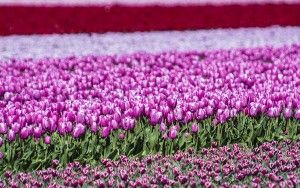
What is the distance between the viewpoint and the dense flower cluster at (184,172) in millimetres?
4961

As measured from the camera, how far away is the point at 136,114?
21.1 ft

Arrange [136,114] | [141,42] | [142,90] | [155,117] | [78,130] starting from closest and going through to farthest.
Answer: [78,130] → [155,117] → [136,114] → [142,90] → [141,42]

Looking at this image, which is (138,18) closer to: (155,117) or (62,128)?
(155,117)

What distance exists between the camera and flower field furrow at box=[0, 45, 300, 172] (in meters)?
5.96

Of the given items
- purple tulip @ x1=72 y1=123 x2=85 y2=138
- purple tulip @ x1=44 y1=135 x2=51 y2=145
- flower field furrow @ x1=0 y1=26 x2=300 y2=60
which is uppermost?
purple tulip @ x1=72 y1=123 x2=85 y2=138

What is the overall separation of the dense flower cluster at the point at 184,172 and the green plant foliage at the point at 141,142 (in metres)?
0.18

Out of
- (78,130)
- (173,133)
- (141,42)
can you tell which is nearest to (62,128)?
(78,130)

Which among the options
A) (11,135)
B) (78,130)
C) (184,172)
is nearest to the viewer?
(184,172)

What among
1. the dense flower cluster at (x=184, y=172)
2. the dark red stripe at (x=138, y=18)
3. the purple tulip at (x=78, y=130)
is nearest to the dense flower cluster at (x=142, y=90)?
Result: the purple tulip at (x=78, y=130)

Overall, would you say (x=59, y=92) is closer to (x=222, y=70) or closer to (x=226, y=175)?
(x=222, y=70)

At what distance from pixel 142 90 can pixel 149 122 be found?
3.70ft

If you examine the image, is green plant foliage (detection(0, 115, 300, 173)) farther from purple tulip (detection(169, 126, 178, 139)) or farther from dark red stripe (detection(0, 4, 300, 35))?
dark red stripe (detection(0, 4, 300, 35))

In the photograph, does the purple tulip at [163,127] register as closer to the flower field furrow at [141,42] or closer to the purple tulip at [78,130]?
the purple tulip at [78,130]

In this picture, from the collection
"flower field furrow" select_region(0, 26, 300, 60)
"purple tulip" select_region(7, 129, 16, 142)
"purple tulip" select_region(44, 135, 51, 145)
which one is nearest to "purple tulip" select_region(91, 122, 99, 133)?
"purple tulip" select_region(44, 135, 51, 145)
